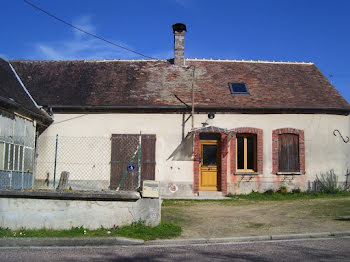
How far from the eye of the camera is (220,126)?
608 inches

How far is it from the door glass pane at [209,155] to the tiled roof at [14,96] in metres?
6.12

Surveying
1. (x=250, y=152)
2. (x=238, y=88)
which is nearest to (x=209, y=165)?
(x=250, y=152)

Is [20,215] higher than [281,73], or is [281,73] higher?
[281,73]

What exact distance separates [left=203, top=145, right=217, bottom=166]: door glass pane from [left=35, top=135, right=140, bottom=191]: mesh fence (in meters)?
2.65

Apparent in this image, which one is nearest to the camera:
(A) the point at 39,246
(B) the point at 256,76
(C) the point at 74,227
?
(A) the point at 39,246

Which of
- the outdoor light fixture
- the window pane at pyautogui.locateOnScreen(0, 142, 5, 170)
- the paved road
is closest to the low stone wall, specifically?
the paved road

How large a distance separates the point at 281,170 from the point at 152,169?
505 cm

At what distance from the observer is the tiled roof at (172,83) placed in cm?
1574

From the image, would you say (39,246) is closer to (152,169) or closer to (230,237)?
(230,237)

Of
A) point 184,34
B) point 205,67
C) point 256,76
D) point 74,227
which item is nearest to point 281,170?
point 256,76

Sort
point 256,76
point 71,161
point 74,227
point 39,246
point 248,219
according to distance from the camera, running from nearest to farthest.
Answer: point 39,246 → point 74,227 → point 248,219 → point 71,161 → point 256,76

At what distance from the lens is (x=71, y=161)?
1508 cm

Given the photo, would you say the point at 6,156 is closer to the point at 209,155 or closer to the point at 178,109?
the point at 178,109

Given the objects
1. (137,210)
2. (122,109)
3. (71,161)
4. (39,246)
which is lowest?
(39,246)
